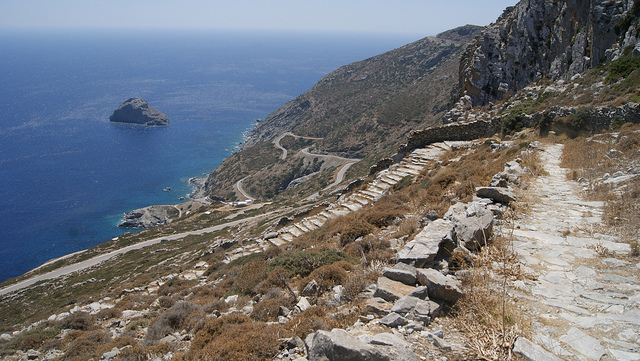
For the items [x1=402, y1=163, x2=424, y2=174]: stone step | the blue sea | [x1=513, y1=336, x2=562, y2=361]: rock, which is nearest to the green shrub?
[x1=513, y1=336, x2=562, y2=361]: rock

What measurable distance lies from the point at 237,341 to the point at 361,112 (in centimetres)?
10359

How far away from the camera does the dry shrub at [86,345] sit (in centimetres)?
819

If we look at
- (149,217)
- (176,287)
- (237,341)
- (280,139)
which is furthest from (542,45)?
(280,139)

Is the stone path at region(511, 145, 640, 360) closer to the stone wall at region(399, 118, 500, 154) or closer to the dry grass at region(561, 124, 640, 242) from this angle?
the dry grass at region(561, 124, 640, 242)

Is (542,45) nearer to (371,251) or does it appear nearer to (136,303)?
(371,251)

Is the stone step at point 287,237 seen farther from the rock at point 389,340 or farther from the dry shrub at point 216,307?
the rock at point 389,340

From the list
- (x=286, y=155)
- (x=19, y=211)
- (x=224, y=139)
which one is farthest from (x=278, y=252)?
(x=224, y=139)

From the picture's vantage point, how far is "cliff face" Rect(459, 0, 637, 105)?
26.1m

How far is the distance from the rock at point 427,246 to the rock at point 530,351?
2575 mm

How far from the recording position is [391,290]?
5.87 m

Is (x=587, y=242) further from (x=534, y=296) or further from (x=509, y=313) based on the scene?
(x=509, y=313)

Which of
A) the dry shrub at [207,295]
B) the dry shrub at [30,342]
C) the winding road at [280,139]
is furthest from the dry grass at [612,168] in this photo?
the winding road at [280,139]

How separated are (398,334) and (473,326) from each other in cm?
110

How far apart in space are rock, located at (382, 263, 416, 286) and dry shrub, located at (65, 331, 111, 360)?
24.6 ft
